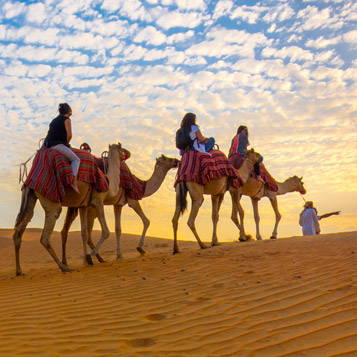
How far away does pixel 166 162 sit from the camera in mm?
12594

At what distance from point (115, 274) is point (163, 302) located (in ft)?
8.04

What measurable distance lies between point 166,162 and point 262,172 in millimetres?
3598

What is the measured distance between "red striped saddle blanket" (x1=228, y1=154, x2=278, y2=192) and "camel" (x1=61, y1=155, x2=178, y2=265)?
6.71 feet

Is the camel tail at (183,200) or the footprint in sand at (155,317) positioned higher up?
the camel tail at (183,200)

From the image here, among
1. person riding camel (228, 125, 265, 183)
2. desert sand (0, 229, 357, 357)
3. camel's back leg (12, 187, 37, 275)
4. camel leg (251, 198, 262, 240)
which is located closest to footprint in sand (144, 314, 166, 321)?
desert sand (0, 229, 357, 357)

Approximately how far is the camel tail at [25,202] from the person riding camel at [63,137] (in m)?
0.86

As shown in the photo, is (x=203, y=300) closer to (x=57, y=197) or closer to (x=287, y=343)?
(x=287, y=343)

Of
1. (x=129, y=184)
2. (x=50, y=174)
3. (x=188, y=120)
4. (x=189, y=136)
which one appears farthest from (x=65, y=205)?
(x=188, y=120)

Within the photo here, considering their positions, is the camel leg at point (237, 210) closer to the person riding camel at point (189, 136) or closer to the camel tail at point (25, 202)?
the person riding camel at point (189, 136)

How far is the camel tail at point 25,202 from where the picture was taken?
8.82 metres

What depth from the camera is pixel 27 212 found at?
8.87m

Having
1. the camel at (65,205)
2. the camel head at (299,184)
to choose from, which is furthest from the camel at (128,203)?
the camel head at (299,184)

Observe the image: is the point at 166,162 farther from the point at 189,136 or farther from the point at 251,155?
the point at 251,155

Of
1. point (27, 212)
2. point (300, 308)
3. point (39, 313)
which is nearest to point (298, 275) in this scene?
point (300, 308)
